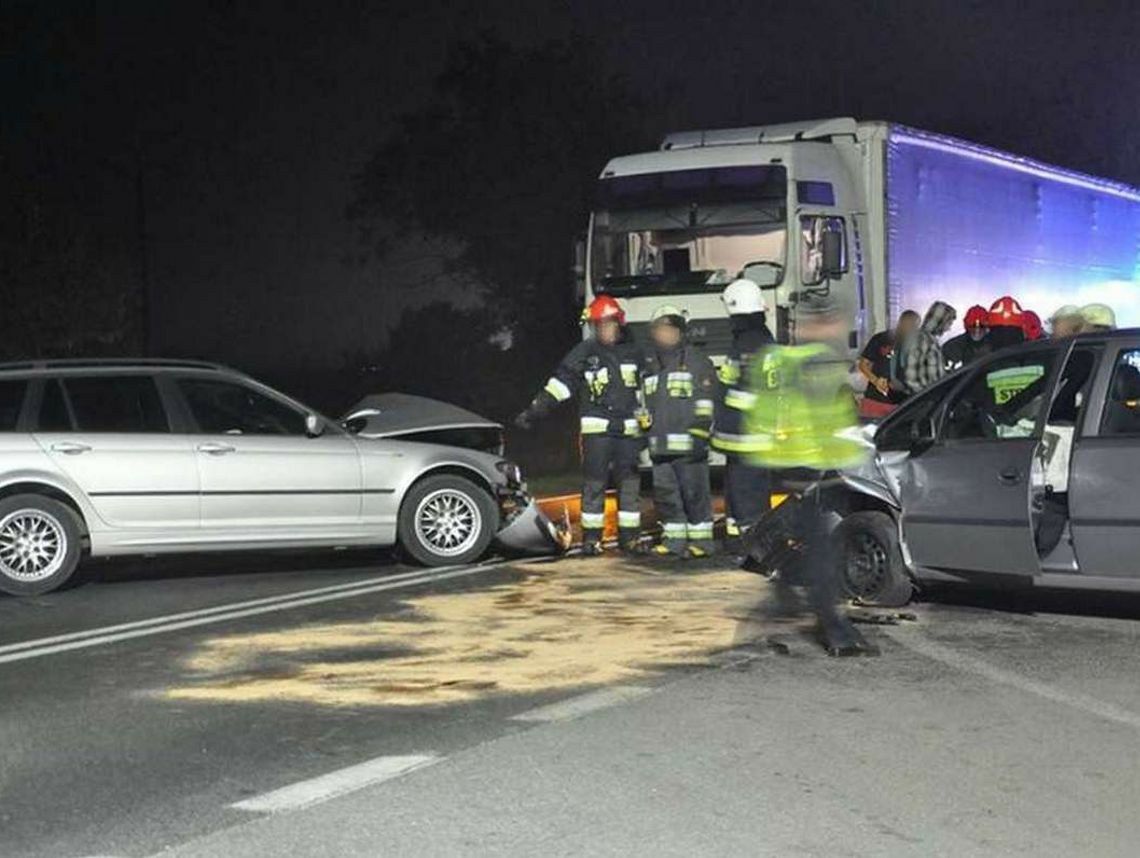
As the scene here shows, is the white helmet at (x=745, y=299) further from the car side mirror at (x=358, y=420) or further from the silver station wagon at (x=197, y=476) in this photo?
the car side mirror at (x=358, y=420)

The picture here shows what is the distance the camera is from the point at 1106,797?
4.91m

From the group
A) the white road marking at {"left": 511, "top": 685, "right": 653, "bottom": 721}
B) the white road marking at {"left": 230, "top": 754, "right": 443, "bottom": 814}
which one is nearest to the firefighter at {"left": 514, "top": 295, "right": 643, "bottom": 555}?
the white road marking at {"left": 511, "top": 685, "right": 653, "bottom": 721}

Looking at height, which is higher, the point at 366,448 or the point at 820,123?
the point at 820,123

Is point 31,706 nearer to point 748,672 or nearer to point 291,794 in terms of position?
point 291,794

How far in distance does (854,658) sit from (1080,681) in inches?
40.3

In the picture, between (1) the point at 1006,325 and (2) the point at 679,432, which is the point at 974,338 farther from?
(2) the point at 679,432

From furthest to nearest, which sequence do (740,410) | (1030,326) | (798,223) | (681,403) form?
(798,223) → (1030,326) → (681,403) → (740,410)

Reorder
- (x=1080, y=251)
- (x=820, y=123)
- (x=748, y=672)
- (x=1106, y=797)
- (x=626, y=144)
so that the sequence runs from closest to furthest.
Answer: (x=1106, y=797)
(x=748, y=672)
(x=820, y=123)
(x=1080, y=251)
(x=626, y=144)

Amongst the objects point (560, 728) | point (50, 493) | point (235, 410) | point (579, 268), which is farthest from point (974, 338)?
point (560, 728)

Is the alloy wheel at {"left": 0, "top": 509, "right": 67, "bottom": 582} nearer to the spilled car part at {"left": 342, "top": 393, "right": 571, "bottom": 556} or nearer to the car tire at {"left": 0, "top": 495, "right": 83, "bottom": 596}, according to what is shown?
the car tire at {"left": 0, "top": 495, "right": 83, "bottom": 596}

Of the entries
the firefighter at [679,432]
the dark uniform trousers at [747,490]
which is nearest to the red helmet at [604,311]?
the firefighter at [679,432]

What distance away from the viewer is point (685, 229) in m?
14.8

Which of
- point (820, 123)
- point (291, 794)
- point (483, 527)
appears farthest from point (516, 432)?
point (291, 794)

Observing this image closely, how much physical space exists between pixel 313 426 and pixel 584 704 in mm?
4533
